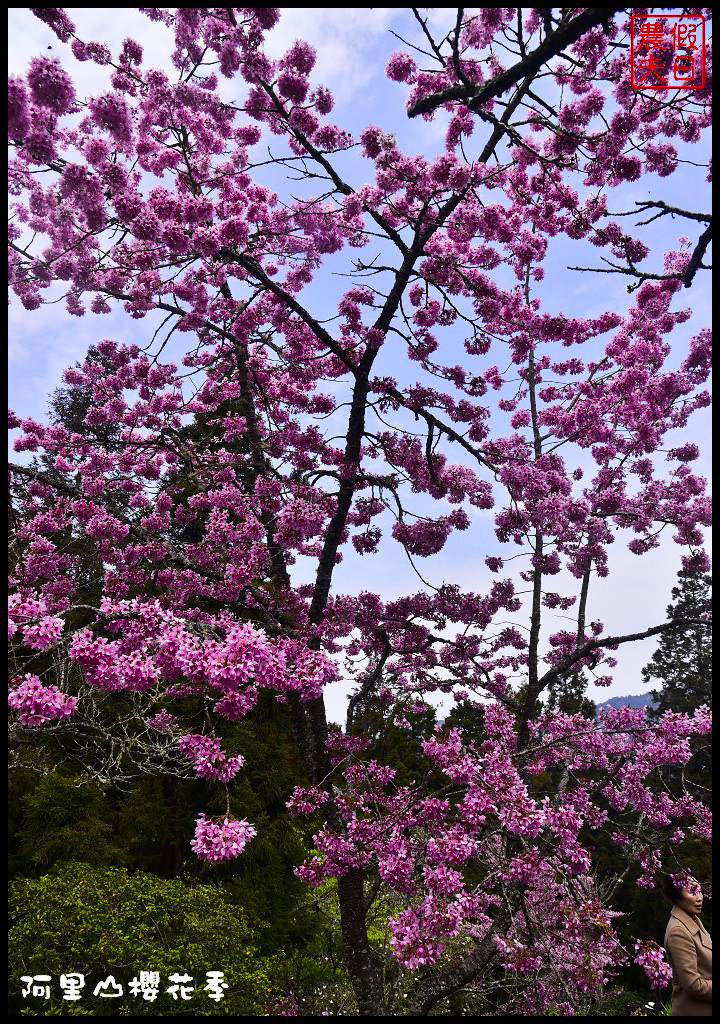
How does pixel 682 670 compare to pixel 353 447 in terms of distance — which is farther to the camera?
pixel 682 670

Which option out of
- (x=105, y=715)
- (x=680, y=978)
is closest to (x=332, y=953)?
(x=105, y=715)

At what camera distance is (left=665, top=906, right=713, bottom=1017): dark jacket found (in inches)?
188

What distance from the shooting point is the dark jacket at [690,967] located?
478 cm

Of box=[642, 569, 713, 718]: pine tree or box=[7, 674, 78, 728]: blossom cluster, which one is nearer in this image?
box=[7, 674, 78, 728]: blossom cluster

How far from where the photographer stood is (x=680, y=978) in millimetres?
4902

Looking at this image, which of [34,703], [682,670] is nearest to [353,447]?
[34,703]

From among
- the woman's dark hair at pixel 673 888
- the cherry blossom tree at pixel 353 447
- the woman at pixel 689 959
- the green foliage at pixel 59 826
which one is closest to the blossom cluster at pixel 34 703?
the cherry blossom tree at pixel 353 447

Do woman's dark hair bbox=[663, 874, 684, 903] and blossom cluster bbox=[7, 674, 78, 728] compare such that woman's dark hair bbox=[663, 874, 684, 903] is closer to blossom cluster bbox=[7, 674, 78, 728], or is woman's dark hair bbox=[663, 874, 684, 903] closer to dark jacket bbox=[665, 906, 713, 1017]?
dark jacket bbox=[665, 906, 713, 1017]

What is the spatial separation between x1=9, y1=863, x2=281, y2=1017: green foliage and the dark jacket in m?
4.99

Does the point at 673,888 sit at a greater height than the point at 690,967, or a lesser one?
greater

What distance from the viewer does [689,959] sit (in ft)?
16.0

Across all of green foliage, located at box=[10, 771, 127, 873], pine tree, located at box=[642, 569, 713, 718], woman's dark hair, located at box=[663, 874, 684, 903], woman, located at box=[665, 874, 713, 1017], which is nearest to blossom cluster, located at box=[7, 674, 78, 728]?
woman, located at box=[665, 874, 713, 1017]

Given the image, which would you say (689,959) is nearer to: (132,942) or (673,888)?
(673,888)

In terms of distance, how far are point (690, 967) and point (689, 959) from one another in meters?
0.06
